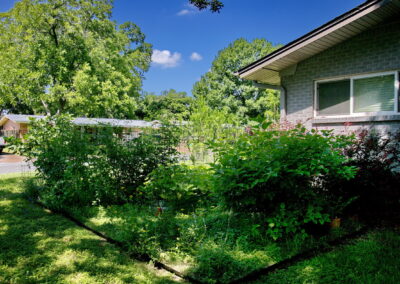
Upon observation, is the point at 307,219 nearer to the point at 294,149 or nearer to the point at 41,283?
the point at 294,149

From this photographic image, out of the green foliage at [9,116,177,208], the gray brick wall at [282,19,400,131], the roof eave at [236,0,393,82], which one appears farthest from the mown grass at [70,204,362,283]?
the roof eave at [236,0,393,82]

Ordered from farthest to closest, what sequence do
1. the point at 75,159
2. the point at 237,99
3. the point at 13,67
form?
the point at 237,99 < the point at 13,67 < the point at 75,159

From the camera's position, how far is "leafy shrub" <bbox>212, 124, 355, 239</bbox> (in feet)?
11.7

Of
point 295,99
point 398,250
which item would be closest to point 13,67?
point 295,99

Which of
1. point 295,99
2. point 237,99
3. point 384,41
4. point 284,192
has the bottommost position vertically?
point 284,192

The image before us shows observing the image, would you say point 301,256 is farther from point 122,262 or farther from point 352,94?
point 352,94

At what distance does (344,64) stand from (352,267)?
5616 millimetres

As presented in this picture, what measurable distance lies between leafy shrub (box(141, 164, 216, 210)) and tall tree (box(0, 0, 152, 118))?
19566 millimetres

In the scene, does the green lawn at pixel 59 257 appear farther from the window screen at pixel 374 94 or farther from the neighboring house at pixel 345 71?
the window screen at pixel 374 94

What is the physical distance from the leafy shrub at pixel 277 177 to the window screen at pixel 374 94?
3773 millimetres

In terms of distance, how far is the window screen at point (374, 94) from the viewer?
6.56 m

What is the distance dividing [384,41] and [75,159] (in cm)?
739

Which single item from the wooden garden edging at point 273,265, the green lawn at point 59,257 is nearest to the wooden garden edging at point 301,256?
the wooden garden edging at point 273,265

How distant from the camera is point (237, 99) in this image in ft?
115
